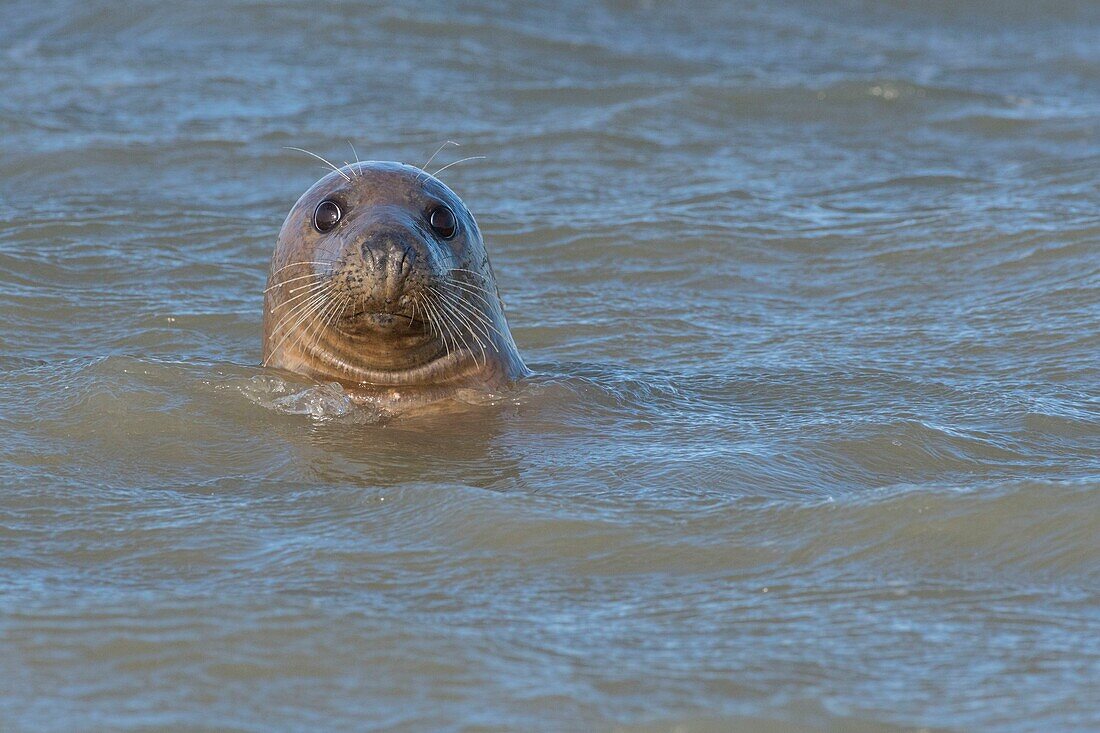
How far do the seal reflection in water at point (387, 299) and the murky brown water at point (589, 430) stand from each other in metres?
0.17

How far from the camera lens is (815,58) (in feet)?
54.0

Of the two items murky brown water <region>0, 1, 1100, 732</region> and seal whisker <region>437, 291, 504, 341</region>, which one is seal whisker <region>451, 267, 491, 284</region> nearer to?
seal whisker <region>437, 291, 504, 341</region>

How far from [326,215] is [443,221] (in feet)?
1.35

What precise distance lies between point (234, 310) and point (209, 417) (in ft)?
7.23

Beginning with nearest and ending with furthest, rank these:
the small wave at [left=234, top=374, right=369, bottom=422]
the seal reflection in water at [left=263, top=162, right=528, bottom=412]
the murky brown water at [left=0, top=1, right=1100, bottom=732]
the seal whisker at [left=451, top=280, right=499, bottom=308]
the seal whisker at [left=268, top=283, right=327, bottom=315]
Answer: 1. the murky brown water at [left=0, top=1, right=1100, bottom=732]
2. the seal reflection in water at [left=263, top=162, right=528, bottom=412]
3. the seal whisker at [left=268, top=283, right=327, bottom=315]
4. the small wave at [left=234, top=374, right=369, bottom=422]
5. the seal whisker at [left=451, top=280, right=499, bottom=308]

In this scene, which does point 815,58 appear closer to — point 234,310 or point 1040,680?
point 234,310

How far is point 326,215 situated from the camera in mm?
6332

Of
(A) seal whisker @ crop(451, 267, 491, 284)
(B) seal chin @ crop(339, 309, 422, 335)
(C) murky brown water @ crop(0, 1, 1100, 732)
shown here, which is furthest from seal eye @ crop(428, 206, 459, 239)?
(C) murky brown water @ crop(0, 1, 1100, 732)

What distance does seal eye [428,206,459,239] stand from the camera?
633 cm

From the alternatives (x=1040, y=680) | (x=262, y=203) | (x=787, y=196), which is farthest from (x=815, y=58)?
(x=1040, y=680)

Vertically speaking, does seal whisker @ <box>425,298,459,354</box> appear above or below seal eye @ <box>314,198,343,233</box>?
below

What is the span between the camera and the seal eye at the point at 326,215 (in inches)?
248

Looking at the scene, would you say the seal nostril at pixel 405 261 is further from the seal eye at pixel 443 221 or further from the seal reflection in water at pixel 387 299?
the seal eye at pixel 443 221

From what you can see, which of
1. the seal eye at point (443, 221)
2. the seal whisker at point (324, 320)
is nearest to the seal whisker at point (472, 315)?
the seal eye at point (443, 221)
